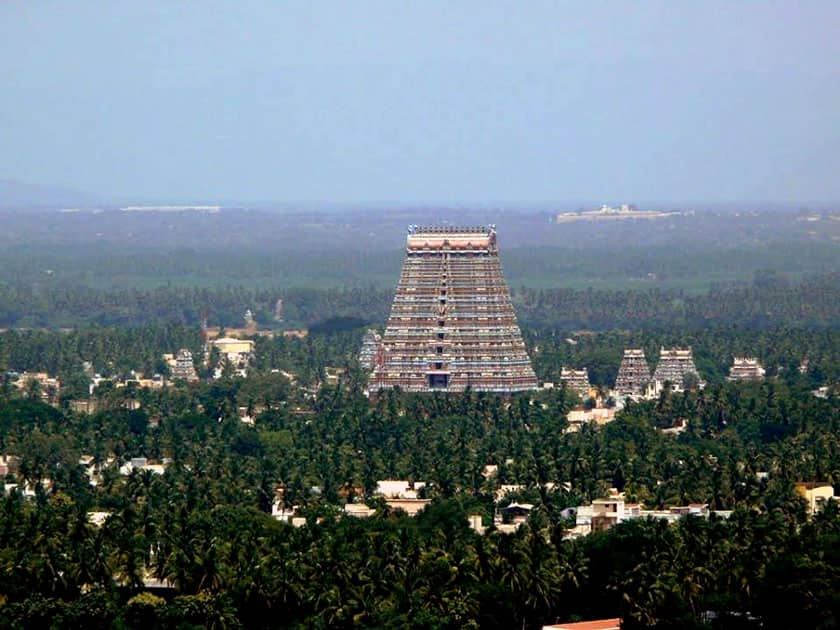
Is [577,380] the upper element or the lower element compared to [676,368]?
lower

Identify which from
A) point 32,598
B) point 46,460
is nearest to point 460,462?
point 46,460

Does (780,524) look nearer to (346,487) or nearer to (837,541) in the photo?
(837,541)

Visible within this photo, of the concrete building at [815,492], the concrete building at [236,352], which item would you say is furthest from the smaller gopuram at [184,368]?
the concrete building at [815,492]

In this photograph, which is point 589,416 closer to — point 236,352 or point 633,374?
point 633,374

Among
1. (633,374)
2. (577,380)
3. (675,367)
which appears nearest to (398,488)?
(577,380)

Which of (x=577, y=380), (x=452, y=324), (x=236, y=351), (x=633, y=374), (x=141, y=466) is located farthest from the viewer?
(x=236, y=351)

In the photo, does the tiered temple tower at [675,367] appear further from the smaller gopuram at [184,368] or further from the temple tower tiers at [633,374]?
the smaller gopuram at [184,368]
